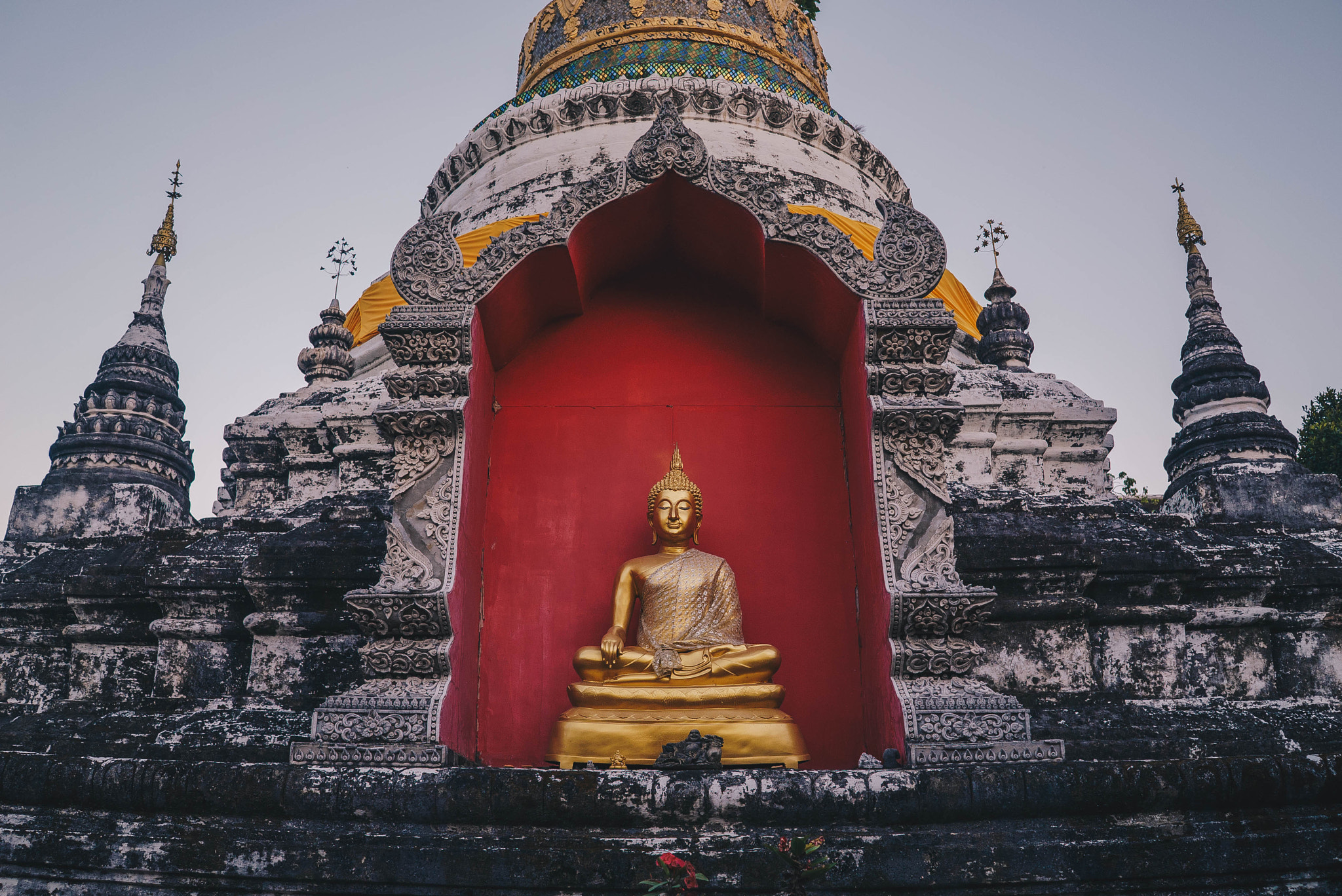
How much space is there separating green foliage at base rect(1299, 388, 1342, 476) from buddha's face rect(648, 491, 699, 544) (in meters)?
19.3

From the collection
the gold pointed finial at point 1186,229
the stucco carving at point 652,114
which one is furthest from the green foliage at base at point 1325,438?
the stucco carving at point 652,114

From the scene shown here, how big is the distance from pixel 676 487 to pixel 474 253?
464 cm

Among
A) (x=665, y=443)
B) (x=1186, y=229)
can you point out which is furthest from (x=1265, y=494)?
(x=665, y=443)

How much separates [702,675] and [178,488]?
859cm

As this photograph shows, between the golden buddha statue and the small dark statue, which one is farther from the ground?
the golden buddha statue

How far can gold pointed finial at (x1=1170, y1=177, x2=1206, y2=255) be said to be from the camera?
12086 millimetres

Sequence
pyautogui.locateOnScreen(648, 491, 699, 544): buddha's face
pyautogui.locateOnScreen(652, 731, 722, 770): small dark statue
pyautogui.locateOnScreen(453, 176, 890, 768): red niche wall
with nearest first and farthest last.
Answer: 1. pyautogui.locateOnScreen(652, 731, 722, 770): small dark statue
2. pyautogui.locateOnScreen(453, 176, 890, 768): red niche wall
3. pyautogui.locateOnScreen(648, 491, 699, 544): buddha's face

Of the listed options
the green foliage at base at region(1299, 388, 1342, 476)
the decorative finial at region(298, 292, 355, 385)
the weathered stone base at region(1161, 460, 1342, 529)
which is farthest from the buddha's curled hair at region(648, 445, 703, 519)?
the green foliage at base at region(1299, 388, 1342, 476)

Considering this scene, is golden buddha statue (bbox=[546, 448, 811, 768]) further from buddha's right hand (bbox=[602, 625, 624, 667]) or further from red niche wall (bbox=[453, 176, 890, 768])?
red niche wall (bbox=[453, 176, 890, 768])

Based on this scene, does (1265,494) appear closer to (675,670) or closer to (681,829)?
(675,670)

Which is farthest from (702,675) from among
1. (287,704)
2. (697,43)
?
(697,43)

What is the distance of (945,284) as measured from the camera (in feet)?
34.9

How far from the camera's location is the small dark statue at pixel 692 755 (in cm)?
421

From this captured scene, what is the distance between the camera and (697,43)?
40.0ft
